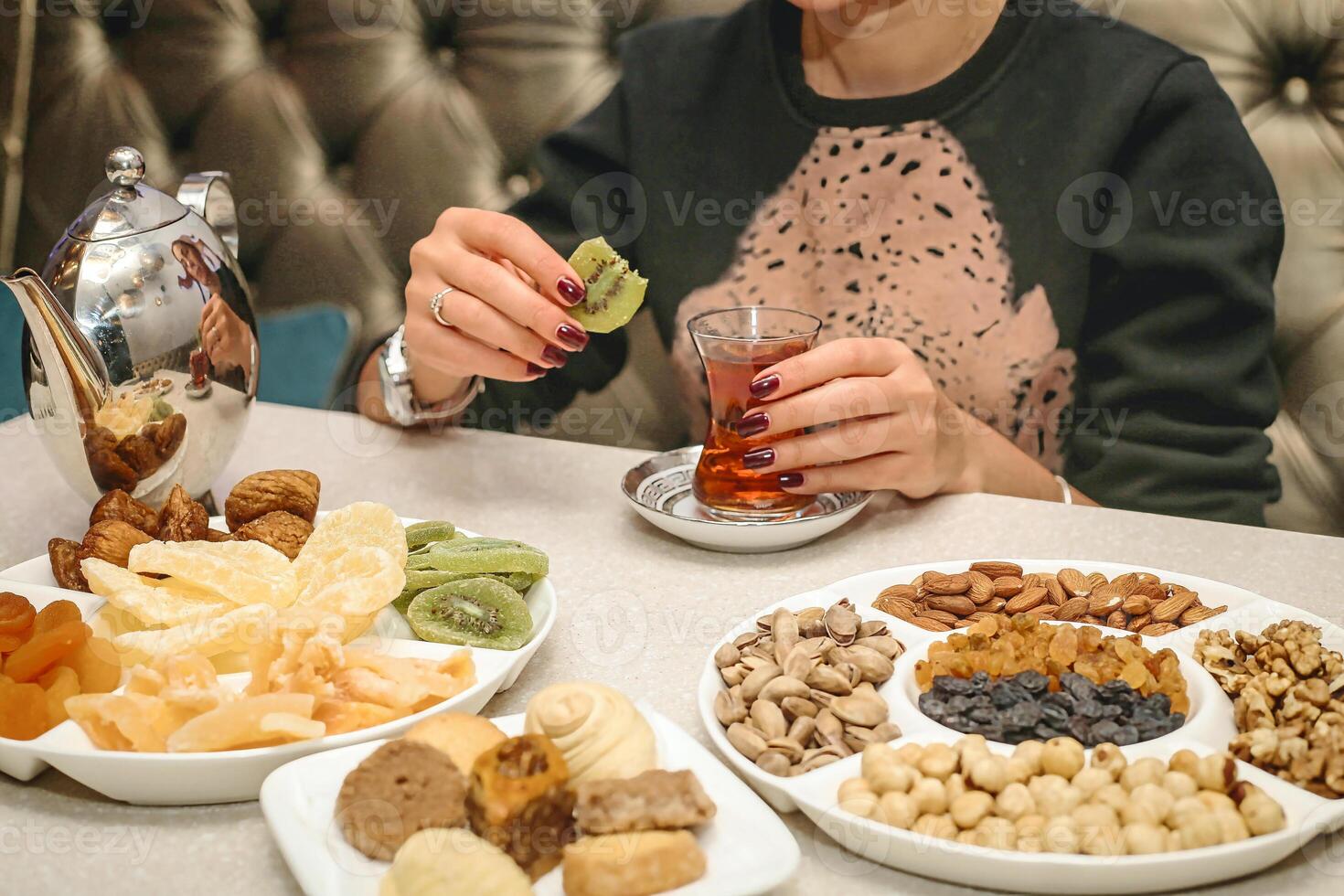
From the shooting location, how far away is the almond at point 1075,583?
77 centimetres

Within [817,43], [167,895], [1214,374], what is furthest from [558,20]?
[167,895]

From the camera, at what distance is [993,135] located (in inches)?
47.9

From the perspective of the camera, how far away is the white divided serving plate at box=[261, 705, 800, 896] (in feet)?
1.51

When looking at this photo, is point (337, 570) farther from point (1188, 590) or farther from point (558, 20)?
point (558, 20)

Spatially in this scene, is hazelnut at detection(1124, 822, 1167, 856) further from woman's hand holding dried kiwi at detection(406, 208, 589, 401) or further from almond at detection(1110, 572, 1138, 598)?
woman's hand holding dried kiwi at detection(406, 208, 589, 401)

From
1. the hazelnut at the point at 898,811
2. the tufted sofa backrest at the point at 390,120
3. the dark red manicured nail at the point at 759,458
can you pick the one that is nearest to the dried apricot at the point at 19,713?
the hazelnut at the point at 898,811

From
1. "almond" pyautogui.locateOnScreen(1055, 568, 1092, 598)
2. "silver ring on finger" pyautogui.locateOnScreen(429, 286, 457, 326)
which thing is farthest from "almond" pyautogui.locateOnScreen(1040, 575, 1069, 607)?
"silver ring on finger" pyautogui.locateOnScreen(429, 286, 457, 326)

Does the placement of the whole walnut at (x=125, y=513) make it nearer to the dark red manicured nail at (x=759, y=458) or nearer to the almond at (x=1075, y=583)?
the dark red manicured nail at (x=759, y=458)

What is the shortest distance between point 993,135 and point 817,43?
0.22 meters

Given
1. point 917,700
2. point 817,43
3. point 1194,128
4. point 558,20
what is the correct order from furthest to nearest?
point 558,20 < point 817,43 < point 1194,128 < point 917,700

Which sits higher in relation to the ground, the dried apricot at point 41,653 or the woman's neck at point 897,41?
the woman's neck at point 897,41

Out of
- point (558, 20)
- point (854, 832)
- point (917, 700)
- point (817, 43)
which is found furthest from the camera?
point (558, 20)

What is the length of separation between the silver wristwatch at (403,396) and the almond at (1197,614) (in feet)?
2.33

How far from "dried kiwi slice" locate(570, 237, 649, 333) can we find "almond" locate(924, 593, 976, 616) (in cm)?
34
